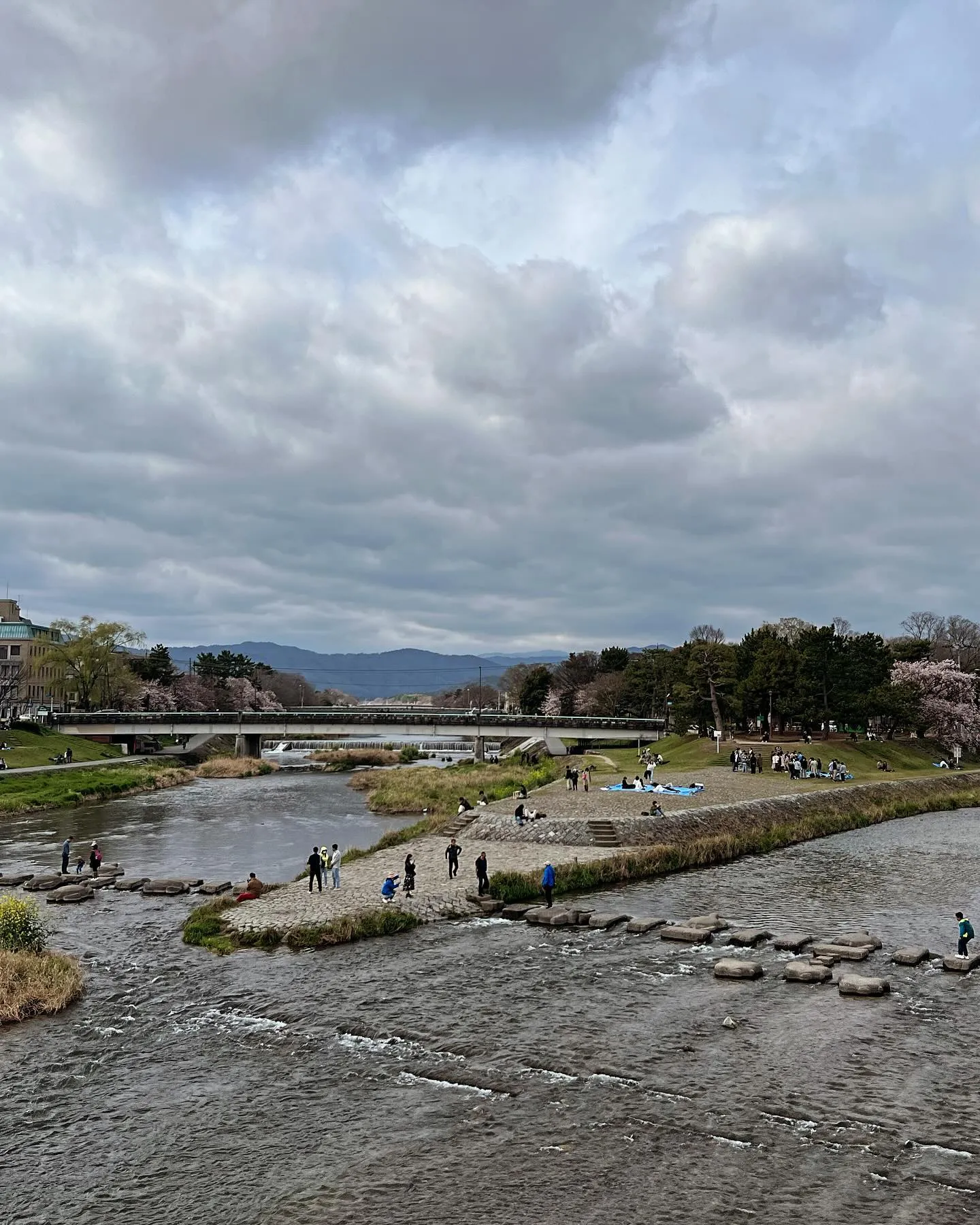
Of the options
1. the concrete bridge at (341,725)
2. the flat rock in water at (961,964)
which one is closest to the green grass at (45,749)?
the concrete bridge at (341,725)

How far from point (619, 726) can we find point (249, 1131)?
364ft

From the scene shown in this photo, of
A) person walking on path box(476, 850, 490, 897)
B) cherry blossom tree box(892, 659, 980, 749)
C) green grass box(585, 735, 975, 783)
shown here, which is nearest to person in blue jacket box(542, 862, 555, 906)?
person walking on path box(476, 850, 490, 897)

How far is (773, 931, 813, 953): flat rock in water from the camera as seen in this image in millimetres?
34594

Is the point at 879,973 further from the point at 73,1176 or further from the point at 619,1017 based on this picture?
the point at 73,1176

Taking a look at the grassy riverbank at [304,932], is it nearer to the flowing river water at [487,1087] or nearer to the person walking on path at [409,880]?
the flowing river water at [487,1087]

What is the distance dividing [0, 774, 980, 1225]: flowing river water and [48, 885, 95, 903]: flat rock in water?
226 inches

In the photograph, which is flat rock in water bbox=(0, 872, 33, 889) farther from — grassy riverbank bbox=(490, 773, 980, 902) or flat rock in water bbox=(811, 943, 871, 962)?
flat rock in water bbox=(811, 943, 871, 962)

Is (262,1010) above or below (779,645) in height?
below

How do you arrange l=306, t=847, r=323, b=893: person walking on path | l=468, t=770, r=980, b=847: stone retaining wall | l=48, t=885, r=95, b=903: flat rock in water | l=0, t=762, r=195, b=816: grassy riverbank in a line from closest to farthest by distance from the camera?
l=306, t=847, r=323, b=893: person walking on path < l=48, t=885, r=95, b=903: flat rock in water < l=468, t=770, r=980, b=847: stone retaining wall < l=0, t=762, r=195, b=816: grassy riverbank

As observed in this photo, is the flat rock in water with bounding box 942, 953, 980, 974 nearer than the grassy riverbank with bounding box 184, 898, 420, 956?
Yes

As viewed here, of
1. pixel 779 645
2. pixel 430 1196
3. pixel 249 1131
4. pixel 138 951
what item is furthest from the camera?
pixel 779 645

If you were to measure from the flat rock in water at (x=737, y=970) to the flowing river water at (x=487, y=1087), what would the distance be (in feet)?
1.56

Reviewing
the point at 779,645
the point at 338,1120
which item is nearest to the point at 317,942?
the point at 338,1120

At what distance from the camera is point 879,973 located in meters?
31.8
